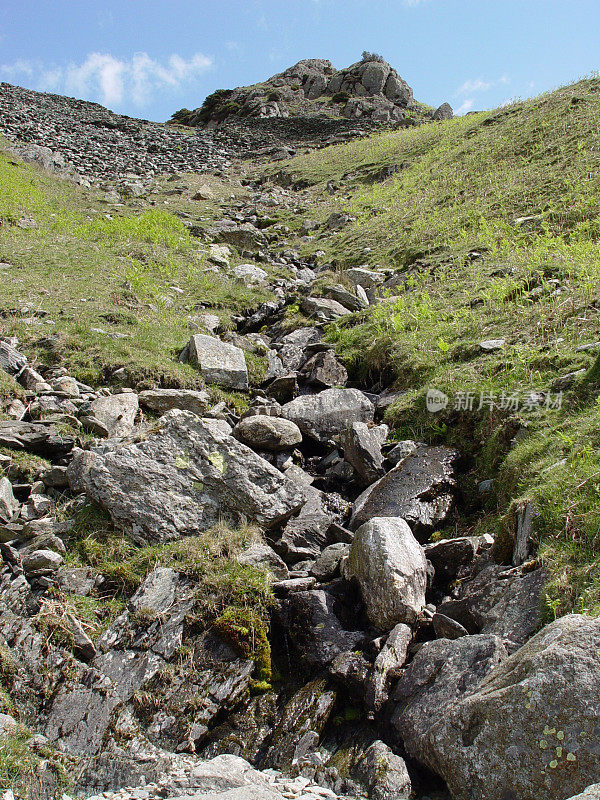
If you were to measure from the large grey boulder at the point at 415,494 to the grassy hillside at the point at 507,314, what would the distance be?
1.11 feet

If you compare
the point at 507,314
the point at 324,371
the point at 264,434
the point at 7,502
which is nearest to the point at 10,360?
the point at 7,502

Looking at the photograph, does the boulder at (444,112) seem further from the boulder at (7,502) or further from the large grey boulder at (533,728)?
the large grey boulder at (533,728)

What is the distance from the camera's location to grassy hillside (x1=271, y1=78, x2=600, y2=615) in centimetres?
584

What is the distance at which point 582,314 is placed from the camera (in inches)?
364

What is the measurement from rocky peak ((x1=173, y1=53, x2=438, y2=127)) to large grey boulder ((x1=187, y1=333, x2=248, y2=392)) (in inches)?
1682

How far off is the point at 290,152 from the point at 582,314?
35.0 m

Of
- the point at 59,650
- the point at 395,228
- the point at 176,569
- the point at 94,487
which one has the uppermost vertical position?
the point at 395,228

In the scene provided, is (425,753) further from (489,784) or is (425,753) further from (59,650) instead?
(59,650)

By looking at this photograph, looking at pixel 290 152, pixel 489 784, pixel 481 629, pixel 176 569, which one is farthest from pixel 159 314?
pixel 290 152

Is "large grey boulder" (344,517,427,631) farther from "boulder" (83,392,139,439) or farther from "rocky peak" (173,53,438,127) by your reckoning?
"rocky peak" (173,53,438,127)

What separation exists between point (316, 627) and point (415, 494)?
2.28 metres

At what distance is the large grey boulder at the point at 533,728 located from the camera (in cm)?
322

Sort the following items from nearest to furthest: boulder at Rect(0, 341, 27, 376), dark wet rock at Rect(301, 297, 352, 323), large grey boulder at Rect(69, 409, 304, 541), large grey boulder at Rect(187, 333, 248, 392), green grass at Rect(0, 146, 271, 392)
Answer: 1. large grey boulder at Rect(69, 409, 304, 541)
2. boulder at Rect(0, 341, 27, 376)
3. green grass at Rect(0, 146, 271, 392)
4. large grey boulder at Rect(187, 333, 248, 392)
5. dark wet rock at Rect(301, 297, 352, 323)

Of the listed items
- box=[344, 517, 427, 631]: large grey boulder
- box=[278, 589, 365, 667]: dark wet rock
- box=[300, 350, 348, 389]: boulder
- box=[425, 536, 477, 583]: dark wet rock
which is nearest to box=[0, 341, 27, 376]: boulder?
box=[300, 350, 348, 389]: boulder
